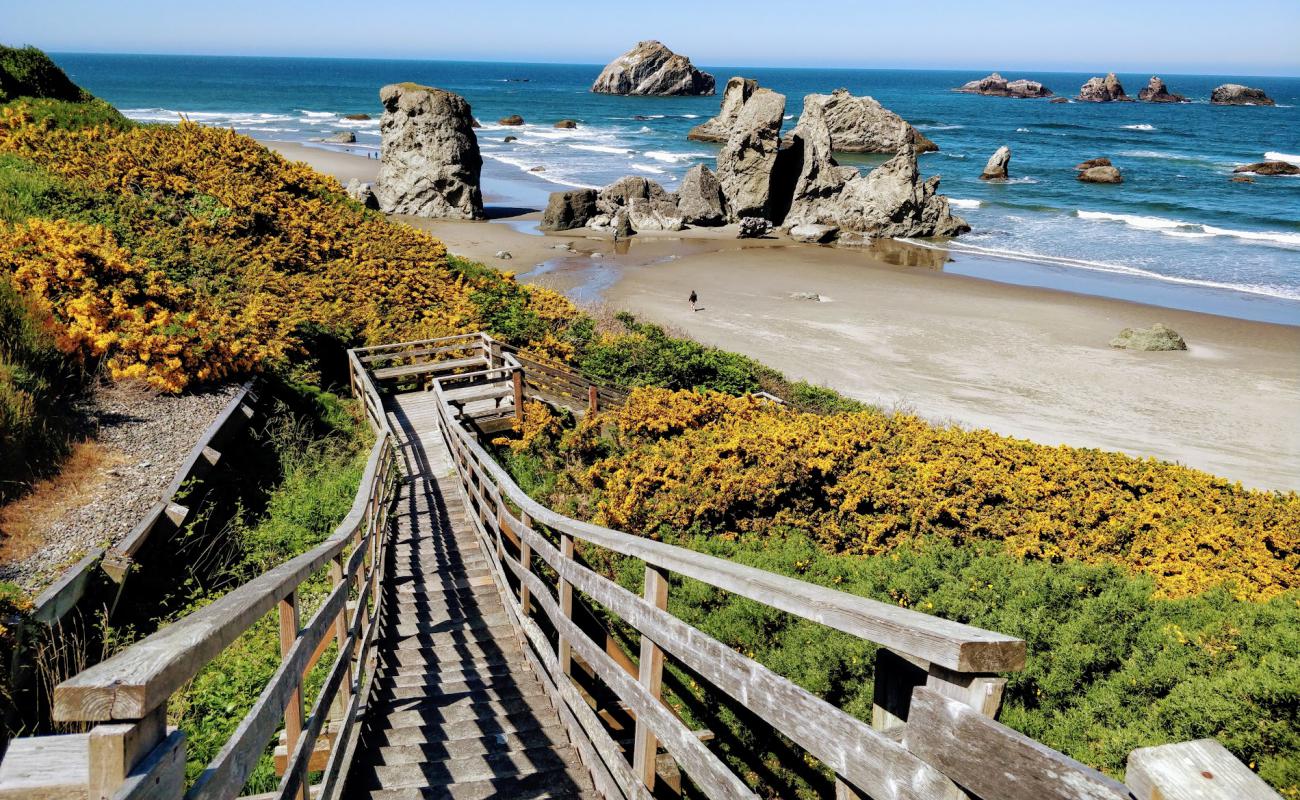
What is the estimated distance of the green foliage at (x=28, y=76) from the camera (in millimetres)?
21062

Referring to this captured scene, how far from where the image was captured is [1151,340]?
24.8 metres

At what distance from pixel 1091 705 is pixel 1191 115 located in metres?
142

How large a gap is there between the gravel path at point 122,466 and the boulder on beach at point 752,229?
1369 inches

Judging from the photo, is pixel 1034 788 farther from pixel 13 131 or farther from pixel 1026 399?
pixel 13 131

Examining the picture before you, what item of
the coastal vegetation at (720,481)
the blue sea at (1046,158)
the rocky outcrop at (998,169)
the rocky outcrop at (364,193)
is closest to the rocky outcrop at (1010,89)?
the blue sea at (1046,158)

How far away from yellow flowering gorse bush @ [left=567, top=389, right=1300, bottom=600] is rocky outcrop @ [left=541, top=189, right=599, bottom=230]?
111ft

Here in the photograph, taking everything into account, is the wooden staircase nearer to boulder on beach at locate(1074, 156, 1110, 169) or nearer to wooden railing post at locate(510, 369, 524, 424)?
wooden railing post at locate(510, 369, 524, 424)

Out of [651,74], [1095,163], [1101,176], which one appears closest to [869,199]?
[1101,176]

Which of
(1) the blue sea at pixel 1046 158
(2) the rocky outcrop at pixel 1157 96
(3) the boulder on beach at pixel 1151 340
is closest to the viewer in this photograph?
(3) the boulder on beach at pixel 1151 340

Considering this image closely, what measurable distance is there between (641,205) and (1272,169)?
5097cm

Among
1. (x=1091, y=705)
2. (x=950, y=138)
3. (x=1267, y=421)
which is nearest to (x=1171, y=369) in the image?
(x=1267, y=421)

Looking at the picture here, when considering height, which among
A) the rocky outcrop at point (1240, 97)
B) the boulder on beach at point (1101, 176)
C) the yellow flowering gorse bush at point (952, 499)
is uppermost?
the rocky outcrop at point (1240, 97)

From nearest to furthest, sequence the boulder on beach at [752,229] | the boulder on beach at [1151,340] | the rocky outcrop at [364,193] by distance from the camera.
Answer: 1. the boulder on beach at [1151,340]
2. the rocky outcrop at [364,193]
3. the boulder on beach at [752,229]

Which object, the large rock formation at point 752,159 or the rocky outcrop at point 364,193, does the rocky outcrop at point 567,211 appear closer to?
the large rock formation at point 752,159
